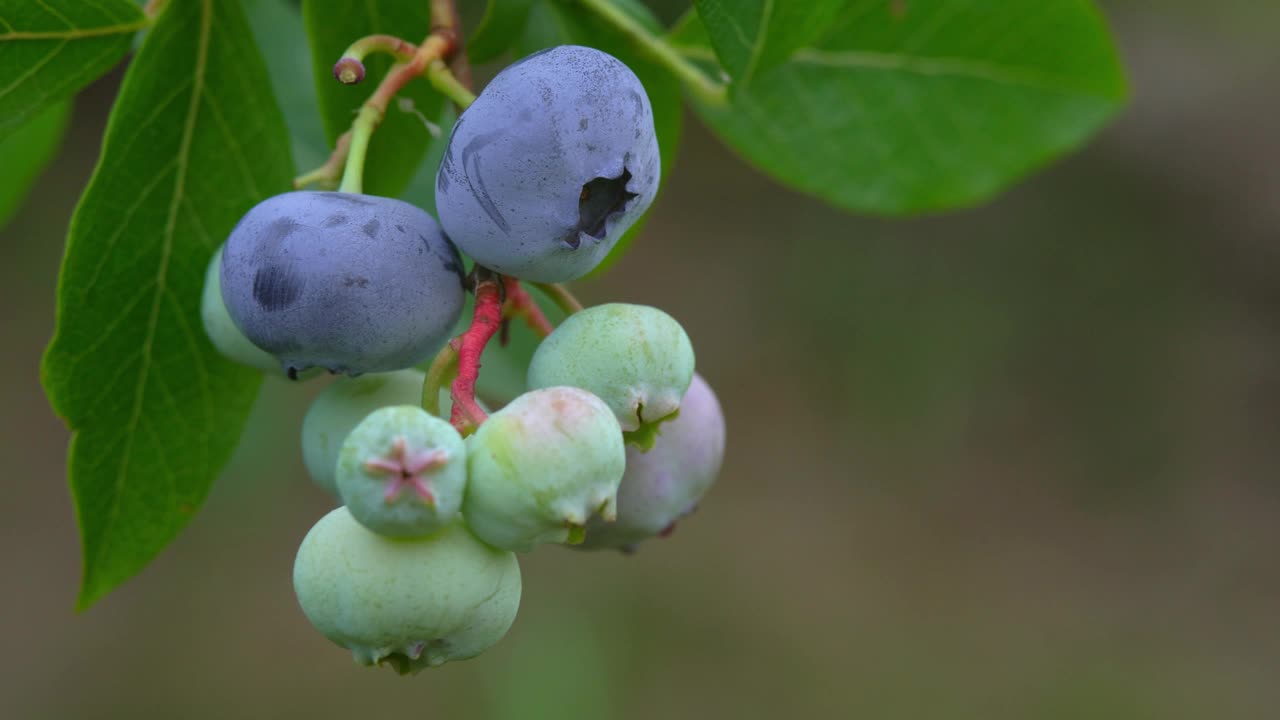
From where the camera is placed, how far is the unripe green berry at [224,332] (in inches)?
46.6

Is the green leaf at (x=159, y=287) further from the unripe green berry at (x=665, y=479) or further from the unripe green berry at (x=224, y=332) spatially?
the unripe green berry at (x=665, y=479)

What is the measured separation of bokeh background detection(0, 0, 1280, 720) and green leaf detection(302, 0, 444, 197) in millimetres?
3452

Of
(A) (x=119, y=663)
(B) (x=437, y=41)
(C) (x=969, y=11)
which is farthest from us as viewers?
(A) (x=119, y=663)

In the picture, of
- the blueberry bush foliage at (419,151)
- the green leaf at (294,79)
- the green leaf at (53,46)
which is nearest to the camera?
the blueberry bush foliage at (419,151)

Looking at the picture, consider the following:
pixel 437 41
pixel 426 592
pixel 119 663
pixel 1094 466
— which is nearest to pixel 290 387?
pixel 119 663

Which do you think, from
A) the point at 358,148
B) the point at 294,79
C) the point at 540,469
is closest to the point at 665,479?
the point at 540,469

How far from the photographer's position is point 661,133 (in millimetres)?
1509

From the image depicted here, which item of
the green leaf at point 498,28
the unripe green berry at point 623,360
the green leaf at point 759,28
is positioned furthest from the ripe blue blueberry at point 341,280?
the green leaf at point 498,28

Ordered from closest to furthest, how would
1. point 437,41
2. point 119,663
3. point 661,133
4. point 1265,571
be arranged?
point 437,41 < point 661,133 < point 119,663 < point 1265,571

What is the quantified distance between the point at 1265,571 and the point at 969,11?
15.9 ft

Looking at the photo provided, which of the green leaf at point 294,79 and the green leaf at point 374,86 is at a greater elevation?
the green leaf at point 374,86

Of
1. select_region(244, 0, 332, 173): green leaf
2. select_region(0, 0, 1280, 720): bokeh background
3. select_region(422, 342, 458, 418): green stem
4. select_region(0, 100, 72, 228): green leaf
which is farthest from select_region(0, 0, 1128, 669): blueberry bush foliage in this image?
select_region(0, 0, 1280, 720): bokeh background

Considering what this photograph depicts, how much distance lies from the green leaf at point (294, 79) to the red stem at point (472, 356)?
2.91ft

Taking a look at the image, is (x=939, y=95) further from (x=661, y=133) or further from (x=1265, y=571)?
(x=1265, y=571)
